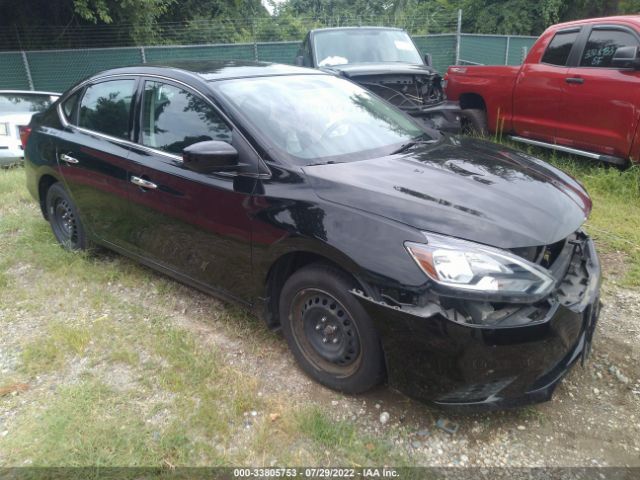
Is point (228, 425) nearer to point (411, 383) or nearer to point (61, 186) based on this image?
point (411, 383)

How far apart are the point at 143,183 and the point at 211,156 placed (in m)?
0.92

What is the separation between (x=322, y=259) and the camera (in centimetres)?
268

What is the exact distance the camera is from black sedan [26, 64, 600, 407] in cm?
228

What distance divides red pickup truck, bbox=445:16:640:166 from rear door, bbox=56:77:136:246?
4.67 m

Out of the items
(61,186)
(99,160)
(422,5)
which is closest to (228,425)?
(99,160)

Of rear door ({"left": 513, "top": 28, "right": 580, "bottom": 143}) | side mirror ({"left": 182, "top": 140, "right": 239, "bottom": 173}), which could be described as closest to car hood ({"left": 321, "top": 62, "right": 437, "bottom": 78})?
rear door ({"left": 513, "top": 28, "right": 580, "bottom": 143})

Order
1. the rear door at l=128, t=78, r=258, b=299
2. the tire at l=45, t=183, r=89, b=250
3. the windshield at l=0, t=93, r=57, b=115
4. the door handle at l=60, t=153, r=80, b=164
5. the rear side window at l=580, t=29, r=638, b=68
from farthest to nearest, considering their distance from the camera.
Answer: the windshield at l=0, t=93, r=57, b=115, the rear side window at l=580, t=29, r=638, b=68, the tire at l=45, t=183, r=89, b=250, the door handle at l=60, t=153, r=80, b=164, the rear door at l=128, t=78, r=258, b=299

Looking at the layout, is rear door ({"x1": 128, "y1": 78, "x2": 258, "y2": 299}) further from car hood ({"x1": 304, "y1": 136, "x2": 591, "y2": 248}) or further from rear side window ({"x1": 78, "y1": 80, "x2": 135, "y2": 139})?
car hood ({"x1": 304, "y1": 136, "x2": 591, "y2": 248})

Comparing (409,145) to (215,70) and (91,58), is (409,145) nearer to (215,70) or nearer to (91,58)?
(215,70)

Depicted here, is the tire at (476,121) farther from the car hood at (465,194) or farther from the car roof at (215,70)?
the car hood at (465,194)

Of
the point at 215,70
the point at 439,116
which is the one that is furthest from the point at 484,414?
the point at 439,116

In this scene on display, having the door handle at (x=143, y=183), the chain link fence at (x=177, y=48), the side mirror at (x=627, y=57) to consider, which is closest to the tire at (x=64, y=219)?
the door handle at (x=143, y=183)

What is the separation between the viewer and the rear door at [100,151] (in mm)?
3771

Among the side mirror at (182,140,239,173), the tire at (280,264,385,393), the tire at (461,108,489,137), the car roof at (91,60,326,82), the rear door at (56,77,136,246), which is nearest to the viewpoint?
the tire at (280,264,385,393)
